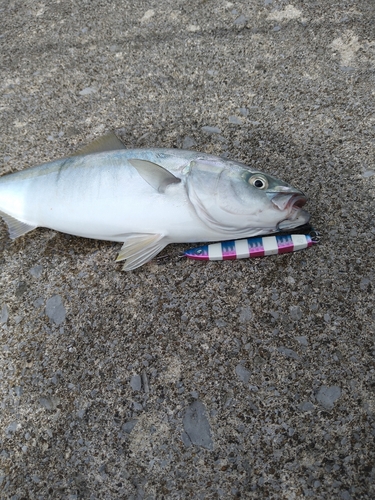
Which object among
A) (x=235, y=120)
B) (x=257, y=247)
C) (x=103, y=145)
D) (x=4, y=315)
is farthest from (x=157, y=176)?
(x=4, y=315)

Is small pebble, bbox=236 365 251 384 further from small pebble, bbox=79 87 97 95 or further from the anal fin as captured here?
small pebble, bbox=79 87 97 95

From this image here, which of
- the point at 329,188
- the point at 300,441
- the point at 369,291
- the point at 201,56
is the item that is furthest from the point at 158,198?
the point at 201,56

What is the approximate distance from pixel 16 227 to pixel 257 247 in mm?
1550

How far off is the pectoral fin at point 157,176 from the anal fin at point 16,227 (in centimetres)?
87

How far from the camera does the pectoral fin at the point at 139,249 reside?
2.17 m

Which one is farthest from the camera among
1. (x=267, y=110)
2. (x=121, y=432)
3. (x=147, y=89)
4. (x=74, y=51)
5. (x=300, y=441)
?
(x=74, y=51)

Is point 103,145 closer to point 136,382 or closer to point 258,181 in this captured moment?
point 258,181

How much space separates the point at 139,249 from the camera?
2.17 m

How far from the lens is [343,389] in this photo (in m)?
1.86

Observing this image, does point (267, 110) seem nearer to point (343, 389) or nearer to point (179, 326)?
point (179, 326)

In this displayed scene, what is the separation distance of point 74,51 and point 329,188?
8.31 ft

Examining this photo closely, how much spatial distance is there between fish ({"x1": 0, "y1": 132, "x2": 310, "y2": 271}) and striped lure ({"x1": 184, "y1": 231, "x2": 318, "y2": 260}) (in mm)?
64

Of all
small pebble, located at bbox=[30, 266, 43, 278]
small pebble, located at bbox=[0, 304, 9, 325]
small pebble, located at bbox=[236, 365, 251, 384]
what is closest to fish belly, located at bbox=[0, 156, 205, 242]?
small pebble, located at bbox=[30, 266, 43, 278]

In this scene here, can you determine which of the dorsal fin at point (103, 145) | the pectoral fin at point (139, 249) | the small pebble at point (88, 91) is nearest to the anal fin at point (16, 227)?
the dorsal fin at point (103, 145)
